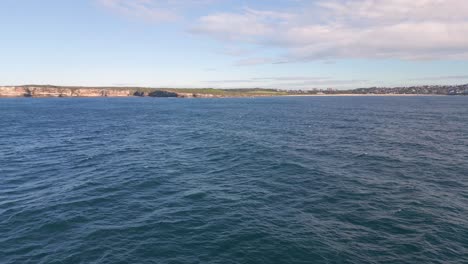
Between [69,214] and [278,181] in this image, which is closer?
[69,214]

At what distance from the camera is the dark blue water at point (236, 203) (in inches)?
1090

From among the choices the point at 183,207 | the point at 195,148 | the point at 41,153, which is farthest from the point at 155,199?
the point at 41,153

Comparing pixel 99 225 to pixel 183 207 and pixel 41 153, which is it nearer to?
pixel 183 207

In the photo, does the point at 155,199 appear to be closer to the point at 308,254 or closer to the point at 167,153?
the point at 308,254

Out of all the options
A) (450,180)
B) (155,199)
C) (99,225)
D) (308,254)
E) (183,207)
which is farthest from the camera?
(450,180)

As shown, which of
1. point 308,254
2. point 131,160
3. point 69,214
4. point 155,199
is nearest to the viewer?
point 308,254

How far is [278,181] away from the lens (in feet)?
154

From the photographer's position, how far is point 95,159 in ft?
200

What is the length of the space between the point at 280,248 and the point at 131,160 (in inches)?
1600

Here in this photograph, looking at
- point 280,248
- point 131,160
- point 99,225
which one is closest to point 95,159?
point 131,160

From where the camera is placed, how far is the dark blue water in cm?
2769

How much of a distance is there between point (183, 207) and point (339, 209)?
18.6 meters

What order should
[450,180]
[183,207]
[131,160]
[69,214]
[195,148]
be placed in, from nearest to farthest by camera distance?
[69,214] → [183,207] → [450,180] → [131,160] → [195,148]

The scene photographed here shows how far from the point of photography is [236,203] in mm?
38594
